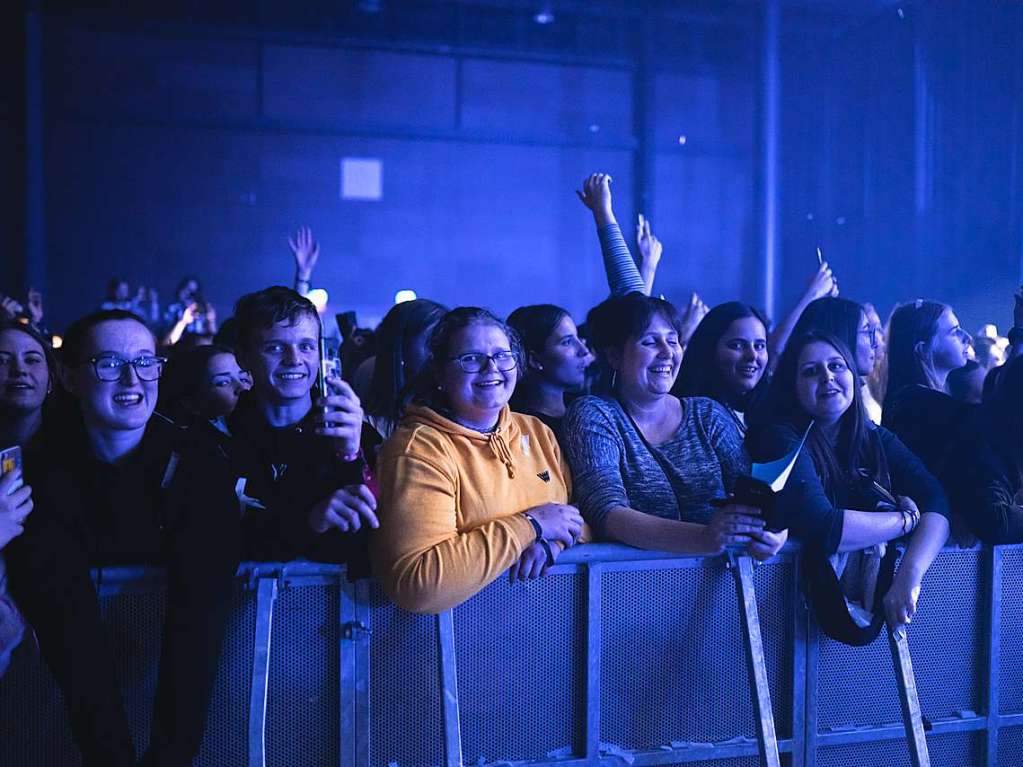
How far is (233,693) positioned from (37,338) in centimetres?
138

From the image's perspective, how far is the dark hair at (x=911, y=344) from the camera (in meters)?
3.56

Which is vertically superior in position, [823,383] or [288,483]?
[823,383]

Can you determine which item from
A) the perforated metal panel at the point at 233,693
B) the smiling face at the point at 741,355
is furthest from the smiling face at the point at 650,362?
the perforated metal panel at the point at 233,693

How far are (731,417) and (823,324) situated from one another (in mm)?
899

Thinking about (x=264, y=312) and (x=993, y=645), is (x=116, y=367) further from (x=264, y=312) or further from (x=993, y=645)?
(x=993, y=645)

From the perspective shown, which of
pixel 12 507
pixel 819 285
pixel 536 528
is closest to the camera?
pixel 12 507

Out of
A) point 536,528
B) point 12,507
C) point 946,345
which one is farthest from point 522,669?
point 946,345

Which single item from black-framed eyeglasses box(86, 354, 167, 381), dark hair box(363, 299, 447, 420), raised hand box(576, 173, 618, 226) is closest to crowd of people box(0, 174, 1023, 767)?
black-framed eyeglasses box(86, 354, 167, 381)

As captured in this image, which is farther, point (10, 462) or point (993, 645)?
point (993, 645)

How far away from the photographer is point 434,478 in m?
2.21

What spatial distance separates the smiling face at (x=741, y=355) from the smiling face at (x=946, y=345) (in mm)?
721

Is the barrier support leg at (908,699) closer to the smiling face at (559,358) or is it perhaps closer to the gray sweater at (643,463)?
the gray sweater at (643,463)

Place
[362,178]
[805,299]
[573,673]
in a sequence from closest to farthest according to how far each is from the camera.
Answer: [573,673] < [805,299] < [362,178]

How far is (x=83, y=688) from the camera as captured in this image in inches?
77.6
